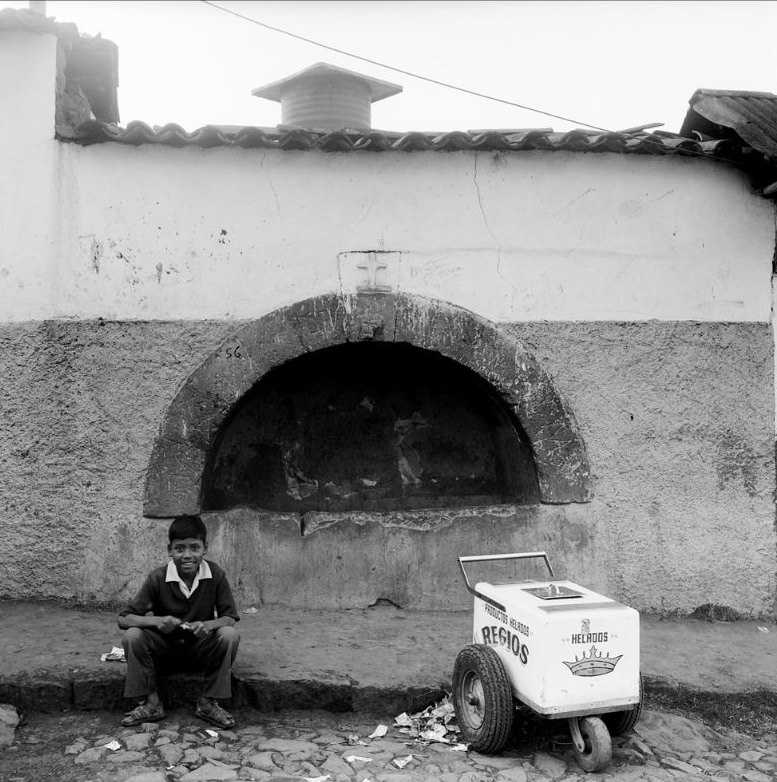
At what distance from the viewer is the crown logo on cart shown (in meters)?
3.41

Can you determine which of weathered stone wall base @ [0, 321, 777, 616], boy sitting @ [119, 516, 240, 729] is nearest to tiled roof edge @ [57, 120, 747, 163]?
weathered stone wall base @ [0, 321, 777, 616]

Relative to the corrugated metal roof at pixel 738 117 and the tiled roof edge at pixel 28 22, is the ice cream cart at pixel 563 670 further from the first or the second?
the tiled roof edge at pixel 28 22

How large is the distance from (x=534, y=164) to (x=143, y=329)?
272 cm

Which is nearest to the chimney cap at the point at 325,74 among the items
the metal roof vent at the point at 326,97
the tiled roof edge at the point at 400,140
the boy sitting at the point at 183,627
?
the metal roof vent at the point at 326,97

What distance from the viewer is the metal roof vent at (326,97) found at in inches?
336

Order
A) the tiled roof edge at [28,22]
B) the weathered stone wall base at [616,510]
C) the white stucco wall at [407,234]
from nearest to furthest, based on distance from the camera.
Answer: the tiled roof edge at [28,22] → the white stucco wall at [407,234] → the weathered stone wall base at [616,510]

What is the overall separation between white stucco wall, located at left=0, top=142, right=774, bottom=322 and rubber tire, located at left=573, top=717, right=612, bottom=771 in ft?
8.90

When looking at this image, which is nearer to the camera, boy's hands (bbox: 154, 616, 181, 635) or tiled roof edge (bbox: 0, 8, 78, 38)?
boy's hands (bbox: 154, 616, 181, 635)

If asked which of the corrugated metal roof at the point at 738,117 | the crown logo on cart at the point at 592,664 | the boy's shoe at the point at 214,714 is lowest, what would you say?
the boy's shoe at the point at 214,714

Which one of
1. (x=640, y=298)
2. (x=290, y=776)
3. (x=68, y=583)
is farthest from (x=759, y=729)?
(x=68, y=583)

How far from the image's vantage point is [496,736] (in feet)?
11.6

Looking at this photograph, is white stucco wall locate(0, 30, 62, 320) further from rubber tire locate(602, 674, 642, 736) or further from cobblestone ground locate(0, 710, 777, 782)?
rubber tire locate(602, 674, 642, 736)

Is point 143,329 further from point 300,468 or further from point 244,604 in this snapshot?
point 244,604

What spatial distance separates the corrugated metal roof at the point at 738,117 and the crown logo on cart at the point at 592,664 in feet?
10.5
